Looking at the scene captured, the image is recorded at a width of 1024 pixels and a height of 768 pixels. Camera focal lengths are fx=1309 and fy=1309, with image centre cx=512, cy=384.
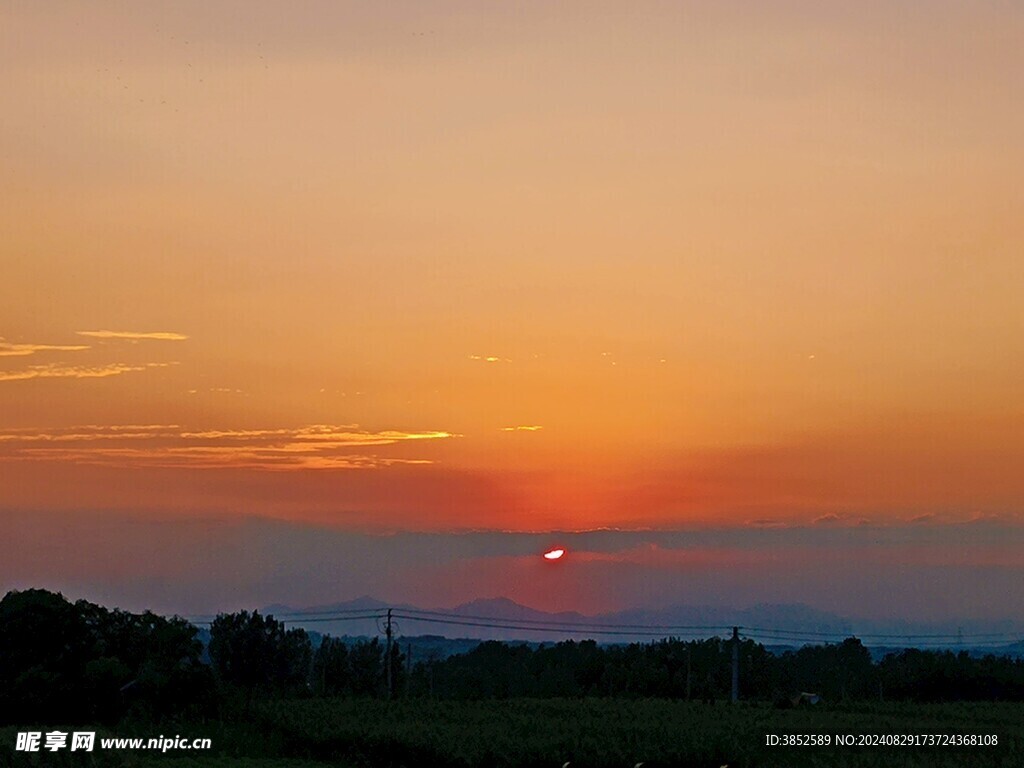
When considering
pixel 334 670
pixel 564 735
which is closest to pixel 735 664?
pixel 564 735

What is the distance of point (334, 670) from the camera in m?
73.6

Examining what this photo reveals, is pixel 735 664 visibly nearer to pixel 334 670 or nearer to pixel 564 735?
pixel 564 735

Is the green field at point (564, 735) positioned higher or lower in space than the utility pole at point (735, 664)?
lower

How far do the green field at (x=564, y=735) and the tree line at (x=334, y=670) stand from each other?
11.4 feet

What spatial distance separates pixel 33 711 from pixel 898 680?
44789mm

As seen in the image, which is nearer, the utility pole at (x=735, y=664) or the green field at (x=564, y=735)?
the green field at (x=564, y=735)

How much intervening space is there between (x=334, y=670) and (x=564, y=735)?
40.1 metres

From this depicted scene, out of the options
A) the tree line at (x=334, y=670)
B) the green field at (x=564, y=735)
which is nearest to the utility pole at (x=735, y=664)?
the tree line at (x=334, y=670)

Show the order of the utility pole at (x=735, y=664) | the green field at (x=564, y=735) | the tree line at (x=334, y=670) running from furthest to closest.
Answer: the utility pole at (x=735, y=664), the tree line at (x=334, y=670), the green field at (x=564, y=735)

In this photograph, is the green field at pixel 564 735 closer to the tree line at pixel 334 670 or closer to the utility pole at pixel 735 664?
the tree line at pixel 334 670

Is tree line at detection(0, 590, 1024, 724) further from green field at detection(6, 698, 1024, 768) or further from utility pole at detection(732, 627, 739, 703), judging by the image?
green field at detection(6, 698, 1024, 768)

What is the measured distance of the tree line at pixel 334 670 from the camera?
43500 mm

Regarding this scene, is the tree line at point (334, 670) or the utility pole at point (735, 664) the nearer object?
the tree line at point (334, 670)

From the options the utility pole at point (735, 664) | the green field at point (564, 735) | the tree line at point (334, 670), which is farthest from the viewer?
the utility pole at point (735, 664)
